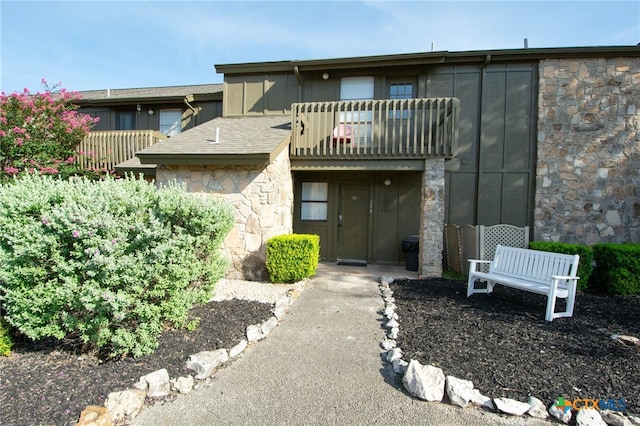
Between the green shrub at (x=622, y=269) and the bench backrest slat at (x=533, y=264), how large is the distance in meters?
1.98

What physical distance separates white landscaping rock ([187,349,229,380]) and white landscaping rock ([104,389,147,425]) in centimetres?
47

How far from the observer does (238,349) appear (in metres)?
3.24

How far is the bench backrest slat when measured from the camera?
440cm

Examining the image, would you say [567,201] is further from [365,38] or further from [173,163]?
[173,163]

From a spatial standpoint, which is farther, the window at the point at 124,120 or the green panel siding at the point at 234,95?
the window at the point at 124,120

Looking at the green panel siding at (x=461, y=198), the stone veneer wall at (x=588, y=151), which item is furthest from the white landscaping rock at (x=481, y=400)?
the stone veneer wall at (x=588, y=151)

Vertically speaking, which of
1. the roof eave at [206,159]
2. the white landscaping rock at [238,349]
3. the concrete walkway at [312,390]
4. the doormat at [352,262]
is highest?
the roof eave at [206,159]

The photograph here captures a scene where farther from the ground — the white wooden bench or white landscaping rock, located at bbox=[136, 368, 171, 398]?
the white wooden bench

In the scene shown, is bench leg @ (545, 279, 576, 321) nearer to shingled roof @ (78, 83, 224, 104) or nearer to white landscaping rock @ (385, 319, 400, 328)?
white landscaping rock @ (385, 319, 400, 328)

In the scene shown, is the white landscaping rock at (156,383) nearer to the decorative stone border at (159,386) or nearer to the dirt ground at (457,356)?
the decorative stone border at (159,386)

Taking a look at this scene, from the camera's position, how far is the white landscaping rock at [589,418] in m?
2.14

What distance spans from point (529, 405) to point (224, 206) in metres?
3.46

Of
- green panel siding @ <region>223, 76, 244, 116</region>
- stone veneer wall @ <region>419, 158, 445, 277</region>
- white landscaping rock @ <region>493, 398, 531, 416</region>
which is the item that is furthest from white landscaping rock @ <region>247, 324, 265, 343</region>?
green panel siding @ <region>223, 76, 244, 116</region>

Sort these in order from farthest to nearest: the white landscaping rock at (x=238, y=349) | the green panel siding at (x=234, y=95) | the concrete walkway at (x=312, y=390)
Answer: the green panel siding at (x=234, y=95)
the white landscaping rock at (x=238, y=349)
the concrete walkway at (x=312, y=390)
